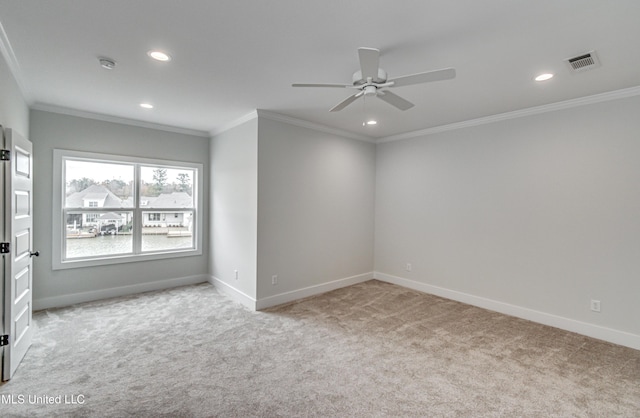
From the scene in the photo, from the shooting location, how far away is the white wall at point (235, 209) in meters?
4.09

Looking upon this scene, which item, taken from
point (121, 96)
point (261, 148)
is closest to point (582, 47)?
point (261, 148)

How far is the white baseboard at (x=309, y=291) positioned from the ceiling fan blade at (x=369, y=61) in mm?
3071

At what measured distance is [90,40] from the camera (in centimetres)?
227

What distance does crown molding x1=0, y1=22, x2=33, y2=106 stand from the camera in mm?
2250

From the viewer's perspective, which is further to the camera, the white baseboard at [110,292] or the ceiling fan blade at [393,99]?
the white baseboard at [110,292]

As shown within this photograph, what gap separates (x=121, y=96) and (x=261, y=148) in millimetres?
1698

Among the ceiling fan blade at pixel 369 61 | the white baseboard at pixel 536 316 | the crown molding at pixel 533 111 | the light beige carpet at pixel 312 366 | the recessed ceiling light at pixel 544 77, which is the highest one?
the recessed ceiling light at pixel 544 77

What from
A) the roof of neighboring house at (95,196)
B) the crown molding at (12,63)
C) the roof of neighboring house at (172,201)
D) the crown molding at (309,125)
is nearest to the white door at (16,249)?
the crown molding at (12,63)

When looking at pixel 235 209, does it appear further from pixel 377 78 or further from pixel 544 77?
pixel 544 77

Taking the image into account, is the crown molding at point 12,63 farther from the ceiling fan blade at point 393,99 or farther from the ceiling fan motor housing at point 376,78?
the ceiling fan blade at point 393,99

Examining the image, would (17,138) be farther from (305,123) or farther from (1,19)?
(305,123)

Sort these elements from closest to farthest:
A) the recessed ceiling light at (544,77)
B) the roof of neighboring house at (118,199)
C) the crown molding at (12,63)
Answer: the crown molding at (12,63)
the recessed ceiling light at (544,77)
the roof of neighboring house at (118,199)

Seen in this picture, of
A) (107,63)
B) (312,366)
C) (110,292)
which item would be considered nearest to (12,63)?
(107,63)

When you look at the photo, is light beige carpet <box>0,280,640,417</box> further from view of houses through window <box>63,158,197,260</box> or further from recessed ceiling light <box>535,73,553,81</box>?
recessed ceiling light <box>535,73,553,81</box>
